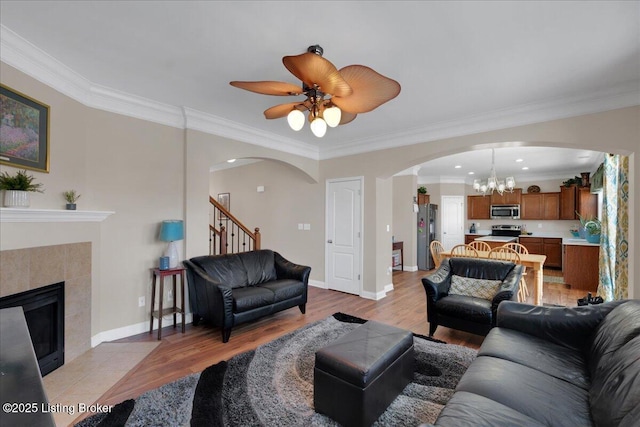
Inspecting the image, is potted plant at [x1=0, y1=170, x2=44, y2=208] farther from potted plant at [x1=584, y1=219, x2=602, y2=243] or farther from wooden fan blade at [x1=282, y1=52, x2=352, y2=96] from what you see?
potted plant at [x1=584, y1=219, x2=602, y2=243]

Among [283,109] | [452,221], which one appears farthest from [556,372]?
[452,221]

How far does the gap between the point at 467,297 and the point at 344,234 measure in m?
2.37

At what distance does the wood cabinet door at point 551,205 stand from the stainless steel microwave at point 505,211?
24.6 inches

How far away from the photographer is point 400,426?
6.05 feet

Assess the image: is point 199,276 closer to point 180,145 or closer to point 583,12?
point 180,145

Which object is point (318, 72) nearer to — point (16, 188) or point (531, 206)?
point (16, 188)

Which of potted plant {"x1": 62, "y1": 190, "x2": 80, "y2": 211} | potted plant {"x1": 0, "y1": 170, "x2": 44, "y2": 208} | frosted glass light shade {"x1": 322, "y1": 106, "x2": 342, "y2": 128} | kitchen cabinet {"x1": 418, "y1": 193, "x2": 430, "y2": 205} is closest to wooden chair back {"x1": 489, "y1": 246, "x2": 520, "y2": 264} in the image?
kitchen cabinet {"x1": 418, "y1": 193, "x2": 430, "y2": 205}

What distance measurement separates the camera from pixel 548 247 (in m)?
7.75

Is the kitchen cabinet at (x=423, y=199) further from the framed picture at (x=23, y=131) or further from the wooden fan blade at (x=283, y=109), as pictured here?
the framed picture at (x=23, y=131)

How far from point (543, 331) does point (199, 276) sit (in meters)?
3.38

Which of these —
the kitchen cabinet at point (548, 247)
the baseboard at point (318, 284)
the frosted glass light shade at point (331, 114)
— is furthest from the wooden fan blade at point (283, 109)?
the kitchen cabinet at point (548, 247)

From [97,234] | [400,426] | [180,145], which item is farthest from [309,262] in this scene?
[400,426]

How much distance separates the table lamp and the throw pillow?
133 inches

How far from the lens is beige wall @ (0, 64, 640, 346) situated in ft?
8.70
